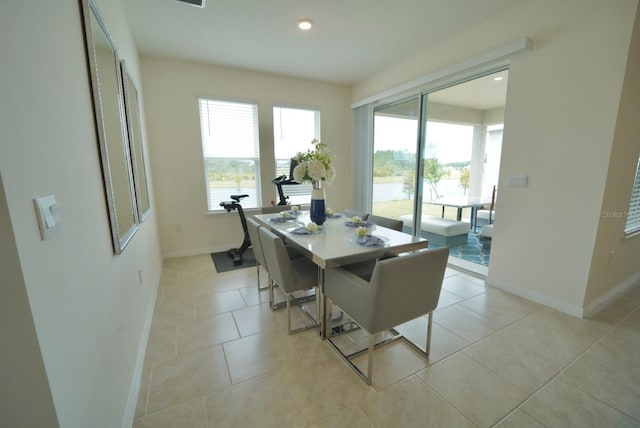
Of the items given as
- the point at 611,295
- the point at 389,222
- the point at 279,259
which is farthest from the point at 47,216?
the point at 611,295

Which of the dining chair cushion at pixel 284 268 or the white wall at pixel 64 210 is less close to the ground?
the white wall at pixel 64 210

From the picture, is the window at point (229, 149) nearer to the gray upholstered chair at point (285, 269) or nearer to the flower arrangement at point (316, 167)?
the flower arrangement at point (316, 167)

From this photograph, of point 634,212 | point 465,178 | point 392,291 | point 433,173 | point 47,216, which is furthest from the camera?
point 465,178

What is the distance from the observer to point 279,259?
6.34 ft

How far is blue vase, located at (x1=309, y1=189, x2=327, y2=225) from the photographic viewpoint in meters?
2.47

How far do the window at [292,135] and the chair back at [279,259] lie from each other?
2.57 m

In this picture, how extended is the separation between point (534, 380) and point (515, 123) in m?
2.21

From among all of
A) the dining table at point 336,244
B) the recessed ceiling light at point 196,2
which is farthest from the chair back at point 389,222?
the recessed ceiling light at point 196,2

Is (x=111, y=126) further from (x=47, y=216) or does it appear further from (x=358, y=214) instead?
(x=358, y=214)

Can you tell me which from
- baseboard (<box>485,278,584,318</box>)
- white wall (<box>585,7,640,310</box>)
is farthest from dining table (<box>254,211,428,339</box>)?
white wall (<box>585,7,640,310</box>)

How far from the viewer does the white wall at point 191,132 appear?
3.65 m

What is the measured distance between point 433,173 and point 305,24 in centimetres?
292

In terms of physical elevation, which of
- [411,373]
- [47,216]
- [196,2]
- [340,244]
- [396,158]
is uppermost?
[196,2]

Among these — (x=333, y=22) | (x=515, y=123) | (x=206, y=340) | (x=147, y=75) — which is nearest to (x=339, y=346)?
(x=206, y=340)
